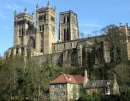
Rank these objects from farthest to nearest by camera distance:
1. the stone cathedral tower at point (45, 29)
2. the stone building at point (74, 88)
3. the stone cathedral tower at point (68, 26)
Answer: the stone cathedral tower at point (68, 26) < the stone cathedral tower at point (45, 29) < the stone building at point (74, 88)

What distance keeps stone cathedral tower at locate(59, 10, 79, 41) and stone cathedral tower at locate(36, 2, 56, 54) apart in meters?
6.91

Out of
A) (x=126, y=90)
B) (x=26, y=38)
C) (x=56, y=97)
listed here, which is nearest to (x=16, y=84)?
(x=56, y=97)

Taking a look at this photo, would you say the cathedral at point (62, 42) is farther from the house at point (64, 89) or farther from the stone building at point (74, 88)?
the house at point (64, 89)

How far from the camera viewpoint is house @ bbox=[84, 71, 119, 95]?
54.9 meters

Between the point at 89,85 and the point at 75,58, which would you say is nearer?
the point at 89,85

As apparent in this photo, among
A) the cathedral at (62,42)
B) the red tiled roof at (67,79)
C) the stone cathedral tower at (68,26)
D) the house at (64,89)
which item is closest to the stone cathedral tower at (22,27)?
the cathedral at (62,42)

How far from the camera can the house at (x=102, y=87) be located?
54.9 m

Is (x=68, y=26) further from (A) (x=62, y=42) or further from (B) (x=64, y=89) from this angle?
(B) (x=64, y=89)

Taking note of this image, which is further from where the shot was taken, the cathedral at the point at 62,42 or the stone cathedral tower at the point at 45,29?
the stone cathedral tower at the point at 45,29

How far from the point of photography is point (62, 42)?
106 m

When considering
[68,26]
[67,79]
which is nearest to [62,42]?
[68,26]

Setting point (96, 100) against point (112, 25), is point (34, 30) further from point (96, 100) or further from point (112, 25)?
point (96, 100)

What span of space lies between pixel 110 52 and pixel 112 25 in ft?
24.9

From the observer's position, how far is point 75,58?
80.2 metres
